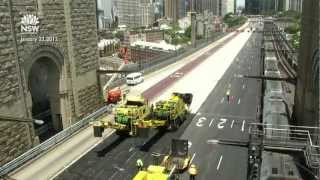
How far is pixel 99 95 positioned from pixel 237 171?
2070 centimetres

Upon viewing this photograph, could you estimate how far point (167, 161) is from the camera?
25.2 meters

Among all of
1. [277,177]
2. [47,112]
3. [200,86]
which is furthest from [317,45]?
[200,86]

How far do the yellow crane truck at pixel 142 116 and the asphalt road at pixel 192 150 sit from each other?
1198mm

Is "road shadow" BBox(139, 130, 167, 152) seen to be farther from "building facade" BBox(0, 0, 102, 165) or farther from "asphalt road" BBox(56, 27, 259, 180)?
"building facade" BBox(0, 0, 102, 165)

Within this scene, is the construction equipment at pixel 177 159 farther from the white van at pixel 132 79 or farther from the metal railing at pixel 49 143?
the white van at pixel 132 79

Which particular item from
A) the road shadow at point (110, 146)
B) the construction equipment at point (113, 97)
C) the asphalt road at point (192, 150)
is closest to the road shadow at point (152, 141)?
the asphalt road at point (192, 150)

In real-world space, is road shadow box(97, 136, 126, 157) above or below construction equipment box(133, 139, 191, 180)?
below

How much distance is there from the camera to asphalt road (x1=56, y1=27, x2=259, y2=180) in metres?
26.8

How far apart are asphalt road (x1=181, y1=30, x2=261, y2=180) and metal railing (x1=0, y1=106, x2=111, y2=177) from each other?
9.57 metres

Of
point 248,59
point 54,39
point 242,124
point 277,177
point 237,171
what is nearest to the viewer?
point 277,177

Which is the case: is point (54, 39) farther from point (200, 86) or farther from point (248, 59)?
point (248, 59)

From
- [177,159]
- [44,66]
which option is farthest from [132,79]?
[177,159]

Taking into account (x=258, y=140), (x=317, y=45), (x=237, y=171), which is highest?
(x=317, y=45)

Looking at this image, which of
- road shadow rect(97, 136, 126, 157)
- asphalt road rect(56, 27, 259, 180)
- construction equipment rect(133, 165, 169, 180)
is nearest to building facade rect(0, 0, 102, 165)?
asphalt road rect(56, 27, 259, 180)
